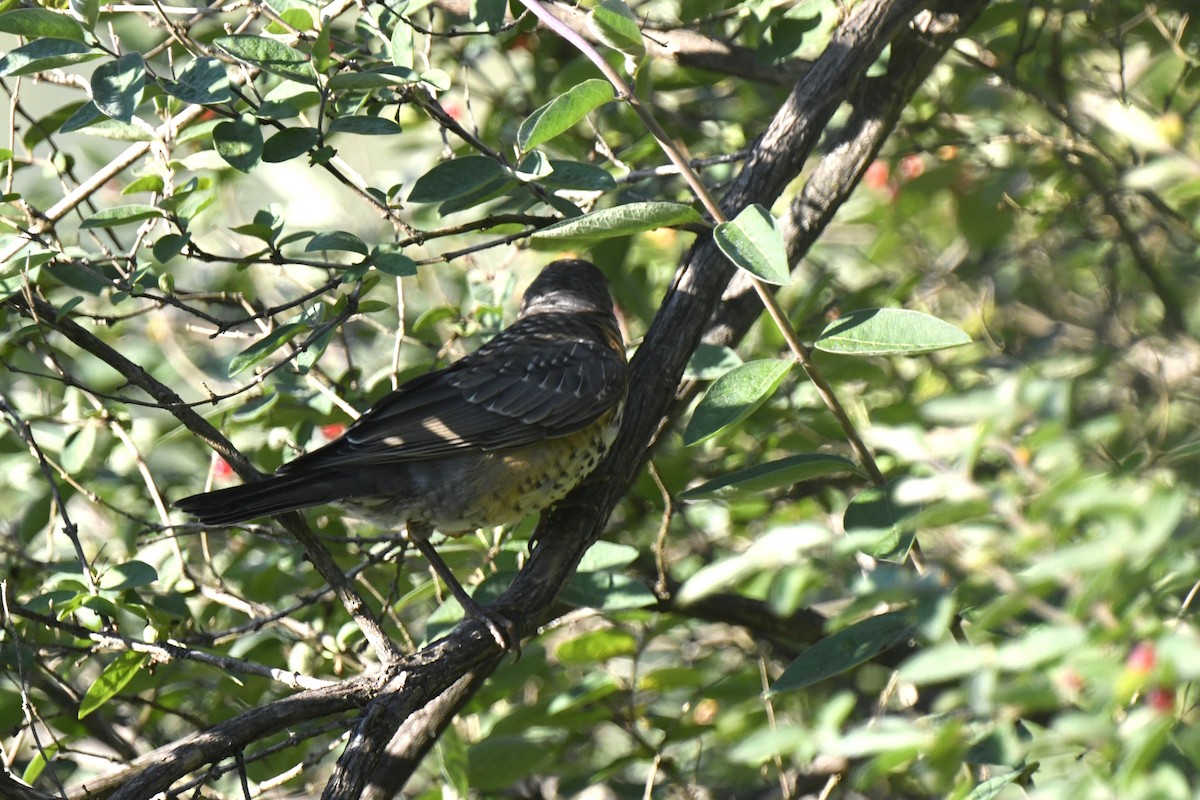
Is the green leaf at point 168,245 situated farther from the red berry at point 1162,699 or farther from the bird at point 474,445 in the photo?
the red berry at point 1162,699

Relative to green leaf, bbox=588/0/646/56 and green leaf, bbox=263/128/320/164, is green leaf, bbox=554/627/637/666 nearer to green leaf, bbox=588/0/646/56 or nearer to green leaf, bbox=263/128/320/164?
green leaf, bbox=263/128/320/164

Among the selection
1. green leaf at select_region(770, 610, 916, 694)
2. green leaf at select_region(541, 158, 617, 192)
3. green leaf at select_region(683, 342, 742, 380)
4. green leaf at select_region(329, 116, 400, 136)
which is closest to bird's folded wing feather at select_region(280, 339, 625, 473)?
green leaf at select_region(683, 342, 742, 380)

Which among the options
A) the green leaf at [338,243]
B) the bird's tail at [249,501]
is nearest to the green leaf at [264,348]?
the green leaf at [338,243]

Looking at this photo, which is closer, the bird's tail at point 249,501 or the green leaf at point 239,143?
the green leaf at point 239,143

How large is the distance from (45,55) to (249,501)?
3.96 ft

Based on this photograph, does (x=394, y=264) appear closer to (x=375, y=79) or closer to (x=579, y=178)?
(x=375, y=79)

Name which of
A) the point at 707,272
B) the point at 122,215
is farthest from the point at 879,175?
the point at 122,215

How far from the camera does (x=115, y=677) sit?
311cm

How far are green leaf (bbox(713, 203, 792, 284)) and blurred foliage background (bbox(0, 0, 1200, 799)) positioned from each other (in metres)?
0.57

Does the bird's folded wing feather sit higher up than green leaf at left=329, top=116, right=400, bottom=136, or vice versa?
green leaf at left=329, top=116, right=400, bottom=136

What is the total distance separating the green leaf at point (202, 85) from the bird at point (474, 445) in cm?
111

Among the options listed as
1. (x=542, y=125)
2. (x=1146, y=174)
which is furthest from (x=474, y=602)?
(x=1146, y=174)

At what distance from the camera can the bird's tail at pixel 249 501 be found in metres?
3.13

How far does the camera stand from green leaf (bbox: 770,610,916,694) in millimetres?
2430
